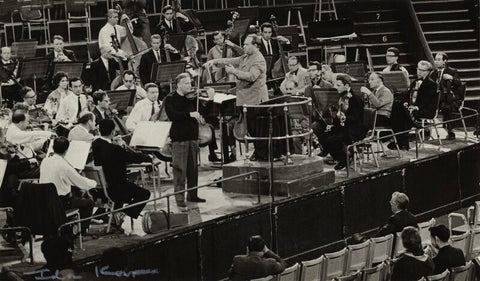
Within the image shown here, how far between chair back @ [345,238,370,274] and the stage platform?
4.18 ft

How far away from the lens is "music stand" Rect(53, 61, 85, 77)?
13.8 metres

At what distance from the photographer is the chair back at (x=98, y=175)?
32.5 feet

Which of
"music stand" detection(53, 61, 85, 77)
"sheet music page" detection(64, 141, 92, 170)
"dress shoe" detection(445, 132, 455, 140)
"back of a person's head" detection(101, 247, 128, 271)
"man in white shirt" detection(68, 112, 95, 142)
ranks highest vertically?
"music stand" detection(53, 61, 85, 77)

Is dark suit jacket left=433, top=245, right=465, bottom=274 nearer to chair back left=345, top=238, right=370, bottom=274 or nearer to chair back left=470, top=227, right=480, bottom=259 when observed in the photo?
chair back left=345, top=238, right=370, bottom=274

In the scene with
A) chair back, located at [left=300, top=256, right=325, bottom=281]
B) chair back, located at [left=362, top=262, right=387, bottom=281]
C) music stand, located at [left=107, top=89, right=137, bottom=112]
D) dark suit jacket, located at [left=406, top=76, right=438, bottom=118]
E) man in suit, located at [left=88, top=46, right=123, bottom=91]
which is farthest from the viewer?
man in suit, located at [left=88, top=46, right=123, bottom=91]

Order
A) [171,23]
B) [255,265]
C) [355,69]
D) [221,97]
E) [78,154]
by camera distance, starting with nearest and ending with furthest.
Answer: [255,265] → [78,154] → [221,97] → [355,69] → [171,23]

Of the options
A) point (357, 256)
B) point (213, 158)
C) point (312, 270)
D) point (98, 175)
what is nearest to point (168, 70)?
point (213, 158)

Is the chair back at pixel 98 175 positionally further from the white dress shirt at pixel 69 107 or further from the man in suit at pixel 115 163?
the white dress shirt at pixel 69 107

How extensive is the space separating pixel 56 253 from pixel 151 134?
8.45 feet

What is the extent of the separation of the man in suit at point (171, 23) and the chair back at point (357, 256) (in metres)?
6.79

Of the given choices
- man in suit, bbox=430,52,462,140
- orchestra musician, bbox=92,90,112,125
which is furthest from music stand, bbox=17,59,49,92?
man in suit, bbox=430,52,462,140

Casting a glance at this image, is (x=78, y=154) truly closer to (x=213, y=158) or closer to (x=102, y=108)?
(x=102, y=108)

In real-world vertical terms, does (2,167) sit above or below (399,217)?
above

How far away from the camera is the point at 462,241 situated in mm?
10438
